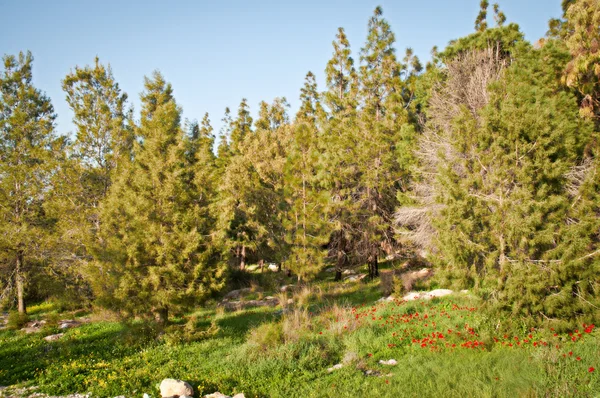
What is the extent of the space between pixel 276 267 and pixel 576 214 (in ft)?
78.2

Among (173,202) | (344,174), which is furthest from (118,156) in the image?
(344,174)

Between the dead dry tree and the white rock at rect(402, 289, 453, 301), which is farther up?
the dead dry tree

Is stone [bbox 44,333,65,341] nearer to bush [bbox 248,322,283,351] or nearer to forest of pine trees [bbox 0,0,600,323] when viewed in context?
forest of pine trees [bbox 0,0,600,323]

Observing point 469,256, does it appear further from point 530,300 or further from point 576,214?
point 576,214

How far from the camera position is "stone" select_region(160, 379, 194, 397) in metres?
6.07

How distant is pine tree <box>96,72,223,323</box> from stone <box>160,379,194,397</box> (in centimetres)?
367

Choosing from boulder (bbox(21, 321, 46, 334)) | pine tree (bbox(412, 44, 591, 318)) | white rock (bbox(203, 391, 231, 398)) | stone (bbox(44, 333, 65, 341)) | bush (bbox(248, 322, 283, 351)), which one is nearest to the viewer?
white rock (bbox(203, 391, 231, 398))

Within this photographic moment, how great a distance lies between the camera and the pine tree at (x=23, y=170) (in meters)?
16.3

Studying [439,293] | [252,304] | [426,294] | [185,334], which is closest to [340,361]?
[185,334]

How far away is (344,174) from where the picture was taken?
64.1 ft

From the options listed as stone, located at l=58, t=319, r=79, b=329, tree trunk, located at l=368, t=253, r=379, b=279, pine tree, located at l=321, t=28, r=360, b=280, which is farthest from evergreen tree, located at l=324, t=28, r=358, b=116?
stone, located at l=58, t=319, r=79, b=329

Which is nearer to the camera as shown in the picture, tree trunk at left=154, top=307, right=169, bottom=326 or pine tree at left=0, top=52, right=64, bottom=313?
tree trunk at left=154, top=307, right=169, bottom=326

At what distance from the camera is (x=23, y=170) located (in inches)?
670

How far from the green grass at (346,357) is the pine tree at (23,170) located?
6.56 metres
